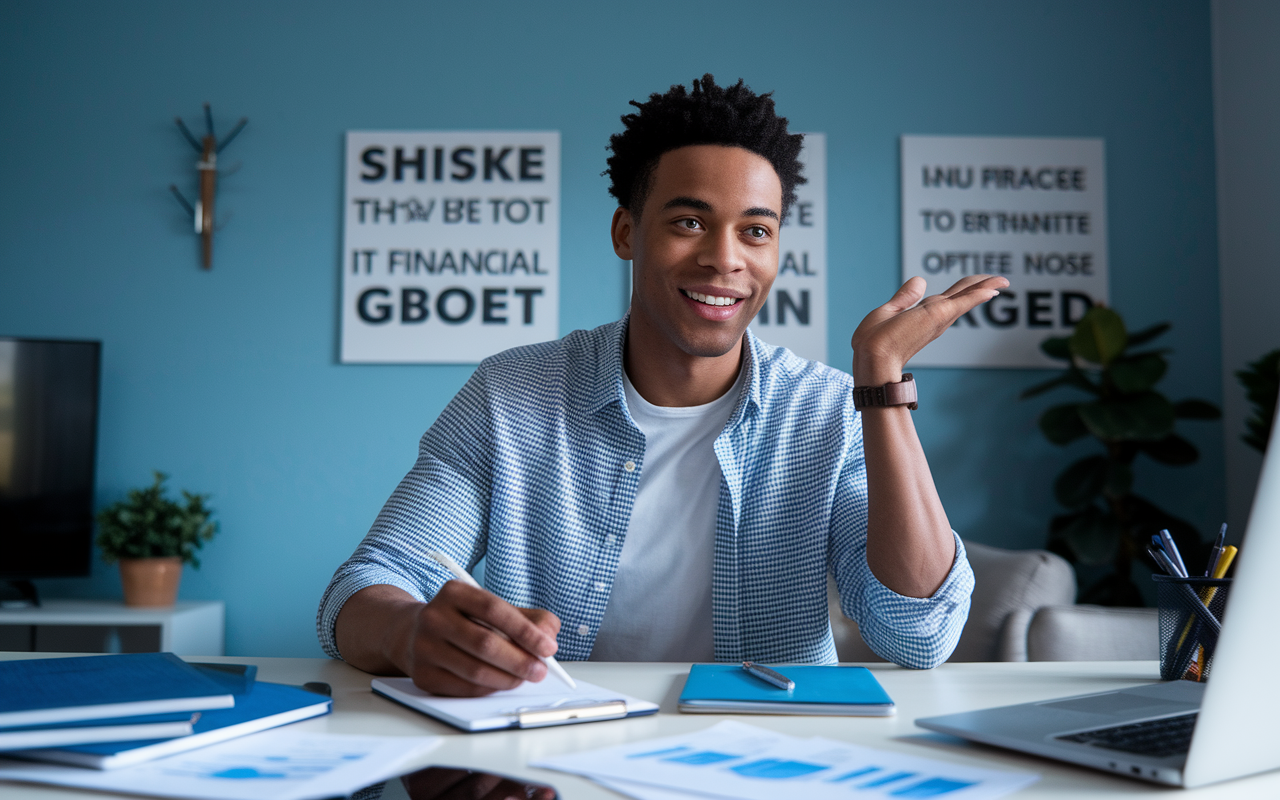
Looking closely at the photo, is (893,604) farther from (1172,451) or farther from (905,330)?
(1172,451)

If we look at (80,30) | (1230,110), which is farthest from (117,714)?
(1230,110)

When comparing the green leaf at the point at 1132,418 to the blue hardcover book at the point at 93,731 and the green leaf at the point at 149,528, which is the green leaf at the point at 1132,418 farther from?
the green leaf at the point at 149,528

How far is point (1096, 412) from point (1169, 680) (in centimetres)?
185

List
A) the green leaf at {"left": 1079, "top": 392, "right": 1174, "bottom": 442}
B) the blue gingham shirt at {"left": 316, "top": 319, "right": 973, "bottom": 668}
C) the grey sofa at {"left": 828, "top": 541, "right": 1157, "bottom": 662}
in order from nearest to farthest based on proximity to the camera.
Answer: the blue gingham shirt at {"left": 316, "top": 319, "right": 973, "bottom": 668} → the grey sofa at {"left": 828, "top": 541, "right": 1157, "bottom": 662} → the green leaf at {"left": 1079, "top": 392, "right": 1174, "bottom": 442}

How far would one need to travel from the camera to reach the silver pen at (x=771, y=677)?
2.64ft

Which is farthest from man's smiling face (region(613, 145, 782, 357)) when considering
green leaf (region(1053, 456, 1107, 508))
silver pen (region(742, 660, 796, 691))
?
green leaf (region(1053, 456, 1107, 508))

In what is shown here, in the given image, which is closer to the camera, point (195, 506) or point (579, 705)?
point (579, 705)

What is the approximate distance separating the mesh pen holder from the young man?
319 mm

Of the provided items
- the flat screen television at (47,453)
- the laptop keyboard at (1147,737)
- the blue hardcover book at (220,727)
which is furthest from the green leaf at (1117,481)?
the flat screen television at (47,453)

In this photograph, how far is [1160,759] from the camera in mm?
562

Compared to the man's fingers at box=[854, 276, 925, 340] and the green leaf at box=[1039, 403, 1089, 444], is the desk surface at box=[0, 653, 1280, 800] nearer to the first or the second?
the man's fingers at box=[854, 276, 925, 340]

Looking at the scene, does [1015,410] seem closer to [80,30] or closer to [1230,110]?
[1230,110]

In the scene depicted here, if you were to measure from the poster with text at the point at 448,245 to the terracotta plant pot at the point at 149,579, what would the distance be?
80 centimetres

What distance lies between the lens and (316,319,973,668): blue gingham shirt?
1.23 metres
